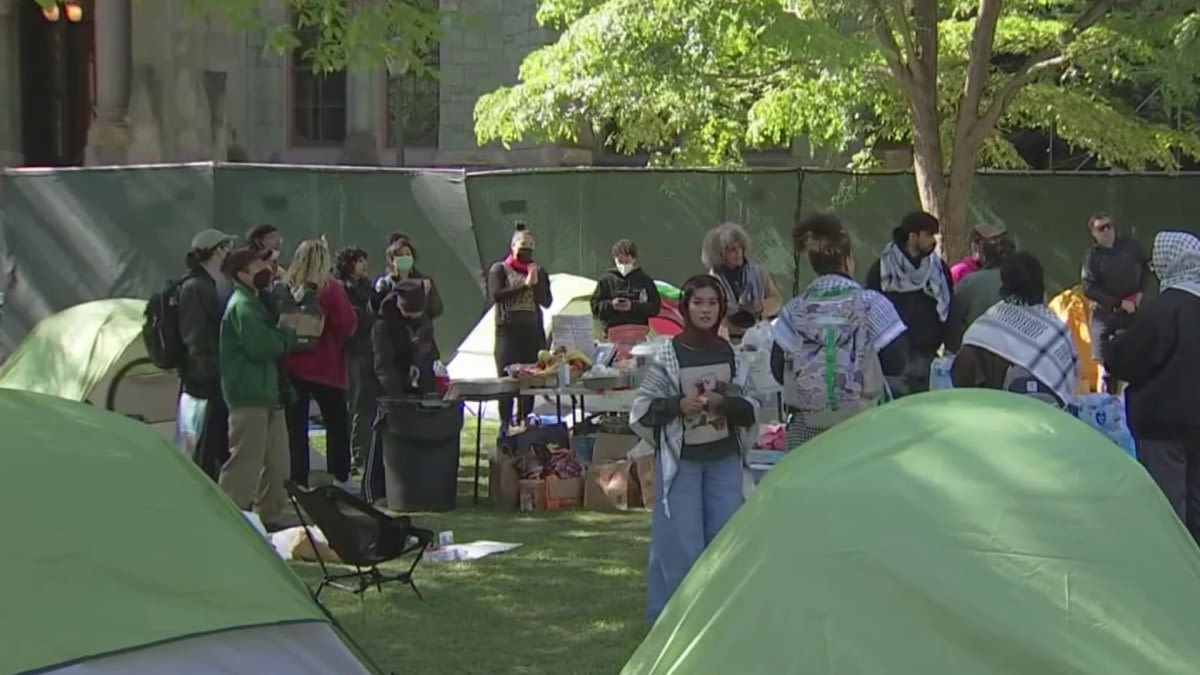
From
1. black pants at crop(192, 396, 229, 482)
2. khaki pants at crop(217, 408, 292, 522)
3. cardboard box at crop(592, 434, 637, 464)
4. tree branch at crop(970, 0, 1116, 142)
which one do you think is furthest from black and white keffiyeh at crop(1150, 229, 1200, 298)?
tree branch at crop(970, 0, 1116, 142)

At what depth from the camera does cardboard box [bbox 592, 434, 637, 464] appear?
11094 millimetres

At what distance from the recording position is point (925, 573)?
4.45 meters

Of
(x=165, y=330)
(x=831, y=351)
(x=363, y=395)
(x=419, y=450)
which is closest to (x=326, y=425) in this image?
(x=363, y=395)

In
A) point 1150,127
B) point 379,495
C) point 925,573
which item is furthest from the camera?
point 1150,127

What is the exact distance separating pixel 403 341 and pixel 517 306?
70.0 inches

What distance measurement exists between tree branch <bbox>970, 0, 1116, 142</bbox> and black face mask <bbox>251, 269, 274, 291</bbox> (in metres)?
8.25

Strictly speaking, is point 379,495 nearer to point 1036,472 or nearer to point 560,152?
point 1036,472


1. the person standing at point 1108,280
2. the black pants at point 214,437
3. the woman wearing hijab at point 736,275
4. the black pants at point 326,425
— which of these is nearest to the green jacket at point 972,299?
the person standing at point 1108,280

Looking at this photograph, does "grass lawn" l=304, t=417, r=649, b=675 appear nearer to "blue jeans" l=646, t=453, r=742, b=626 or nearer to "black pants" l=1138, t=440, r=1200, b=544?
"blue jeans" l=646, t=453, r=742, b=626

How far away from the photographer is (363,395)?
11523 millimetres

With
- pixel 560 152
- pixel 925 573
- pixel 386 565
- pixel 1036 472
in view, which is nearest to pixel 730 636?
pixel 925 573

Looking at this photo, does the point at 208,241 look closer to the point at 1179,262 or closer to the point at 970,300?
the point at 970,300

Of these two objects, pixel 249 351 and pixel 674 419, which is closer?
pixel 674 419

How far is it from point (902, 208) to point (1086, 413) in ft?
33.5
